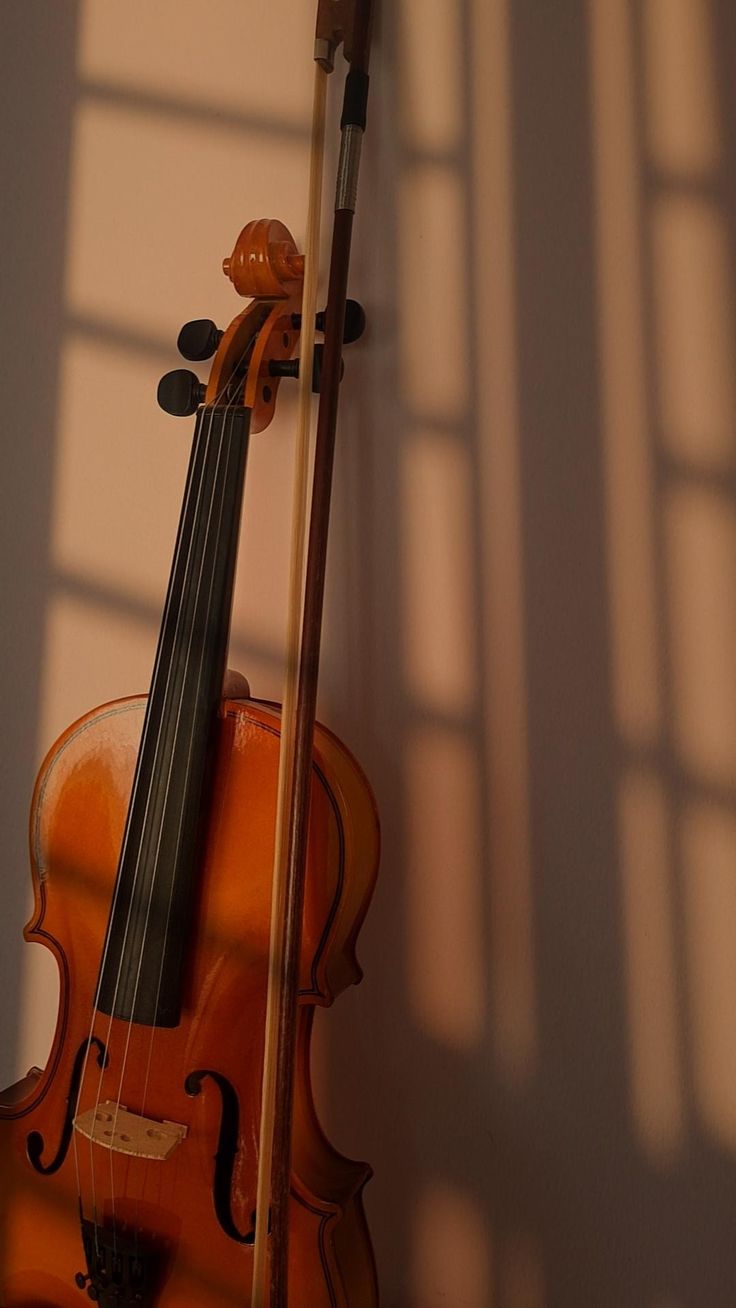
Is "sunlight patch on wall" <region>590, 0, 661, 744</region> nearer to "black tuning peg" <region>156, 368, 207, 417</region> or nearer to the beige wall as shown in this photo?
the beige wall

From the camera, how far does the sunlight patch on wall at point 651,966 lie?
134 cm

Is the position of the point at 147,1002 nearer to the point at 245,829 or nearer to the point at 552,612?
the point at 245,829

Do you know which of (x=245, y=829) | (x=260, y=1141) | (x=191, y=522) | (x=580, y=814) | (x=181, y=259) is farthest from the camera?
(x=181, y=259)

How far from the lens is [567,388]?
57.3 inches

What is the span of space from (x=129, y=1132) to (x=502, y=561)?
0.84 metres

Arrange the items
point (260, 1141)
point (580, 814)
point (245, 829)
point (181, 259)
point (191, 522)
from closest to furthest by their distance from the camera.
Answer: point (260, 1141), point (245, 829), point (191, 522), point (580, 814), point (181, 259)

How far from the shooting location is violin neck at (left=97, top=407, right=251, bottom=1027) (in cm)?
115

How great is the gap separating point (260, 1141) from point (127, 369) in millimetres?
1155

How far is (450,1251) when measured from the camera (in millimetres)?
1413

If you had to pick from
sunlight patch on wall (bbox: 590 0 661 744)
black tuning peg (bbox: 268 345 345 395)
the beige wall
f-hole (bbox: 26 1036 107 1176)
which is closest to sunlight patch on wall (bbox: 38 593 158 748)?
the beige wall

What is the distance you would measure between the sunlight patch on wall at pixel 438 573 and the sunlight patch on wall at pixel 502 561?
0.03m

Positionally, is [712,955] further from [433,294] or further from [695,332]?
[433,294]

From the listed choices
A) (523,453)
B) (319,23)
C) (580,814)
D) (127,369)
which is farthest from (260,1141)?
(319,23)

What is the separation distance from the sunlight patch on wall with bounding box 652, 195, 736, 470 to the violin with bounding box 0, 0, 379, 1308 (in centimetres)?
46
